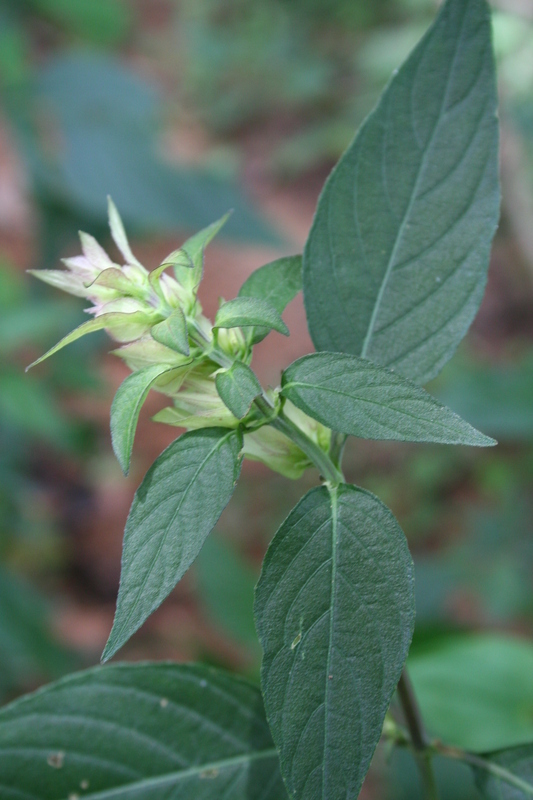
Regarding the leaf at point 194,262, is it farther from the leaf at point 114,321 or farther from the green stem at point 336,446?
the green stem at point 336,446

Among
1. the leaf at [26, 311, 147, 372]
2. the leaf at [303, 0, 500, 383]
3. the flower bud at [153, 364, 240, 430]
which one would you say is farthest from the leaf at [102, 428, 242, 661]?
the leaf at [303, 0, 500, 383]

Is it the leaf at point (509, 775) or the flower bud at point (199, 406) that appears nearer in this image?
the flower bud at point (199, 406)

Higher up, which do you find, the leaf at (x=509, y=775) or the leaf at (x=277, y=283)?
the leaf at (x=277, y=283)

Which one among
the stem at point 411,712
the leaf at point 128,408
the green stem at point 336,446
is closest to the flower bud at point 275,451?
the green stem at point 336,446

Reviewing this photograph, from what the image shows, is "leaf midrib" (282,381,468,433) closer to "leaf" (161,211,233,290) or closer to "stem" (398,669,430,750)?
"leaf" (161,211,233,290)

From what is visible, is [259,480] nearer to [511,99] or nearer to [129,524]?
[511,99]

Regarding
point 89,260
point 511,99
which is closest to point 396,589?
point 89,260
